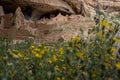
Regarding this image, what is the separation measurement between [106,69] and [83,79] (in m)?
0.23

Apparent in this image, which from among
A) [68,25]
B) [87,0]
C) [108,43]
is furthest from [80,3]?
[108,43]

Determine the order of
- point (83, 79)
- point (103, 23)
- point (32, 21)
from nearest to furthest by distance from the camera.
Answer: point (83, 79), point (103, 23), point (32, 21)

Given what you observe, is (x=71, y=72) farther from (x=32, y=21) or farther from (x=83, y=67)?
(x=32, y=21)

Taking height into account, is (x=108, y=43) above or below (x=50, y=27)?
above

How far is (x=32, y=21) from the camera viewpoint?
1700cm

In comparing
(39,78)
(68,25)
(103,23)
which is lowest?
(68,25)

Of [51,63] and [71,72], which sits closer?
[71,72]

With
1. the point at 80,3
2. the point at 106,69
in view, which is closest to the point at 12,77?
the point at 106,69

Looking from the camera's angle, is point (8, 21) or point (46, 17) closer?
point (8, 21)

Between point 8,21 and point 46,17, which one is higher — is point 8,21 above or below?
above

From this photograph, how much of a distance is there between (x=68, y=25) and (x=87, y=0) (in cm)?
799

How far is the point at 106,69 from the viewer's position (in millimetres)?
3076

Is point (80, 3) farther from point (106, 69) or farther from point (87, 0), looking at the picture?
point (106, 69)

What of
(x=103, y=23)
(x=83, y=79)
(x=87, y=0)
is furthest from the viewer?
(x=87, y=0)
